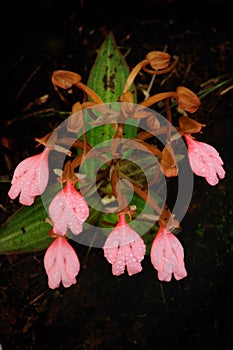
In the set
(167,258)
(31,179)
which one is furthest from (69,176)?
(167,258)

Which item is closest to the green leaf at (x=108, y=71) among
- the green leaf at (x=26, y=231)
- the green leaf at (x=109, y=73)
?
the green leaf at (x=109, y=73)

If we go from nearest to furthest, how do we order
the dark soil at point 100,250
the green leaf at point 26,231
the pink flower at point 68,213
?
the pink flower at point 68,213
the green leaf at point 26,231
the dark soil at point 100,250

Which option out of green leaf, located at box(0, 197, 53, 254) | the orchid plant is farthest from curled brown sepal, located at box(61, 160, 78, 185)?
green leaf, located at box(0, 197, 53, 254)

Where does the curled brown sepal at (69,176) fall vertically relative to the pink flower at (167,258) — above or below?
above

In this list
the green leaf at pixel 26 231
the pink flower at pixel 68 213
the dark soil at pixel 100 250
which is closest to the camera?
the pink flower at pixel 68 213

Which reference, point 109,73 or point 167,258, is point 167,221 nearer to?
point 167,258

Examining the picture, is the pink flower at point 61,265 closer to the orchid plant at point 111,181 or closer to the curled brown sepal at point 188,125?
the orchid plant at point 111,181

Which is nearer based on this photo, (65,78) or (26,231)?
(65,78)
